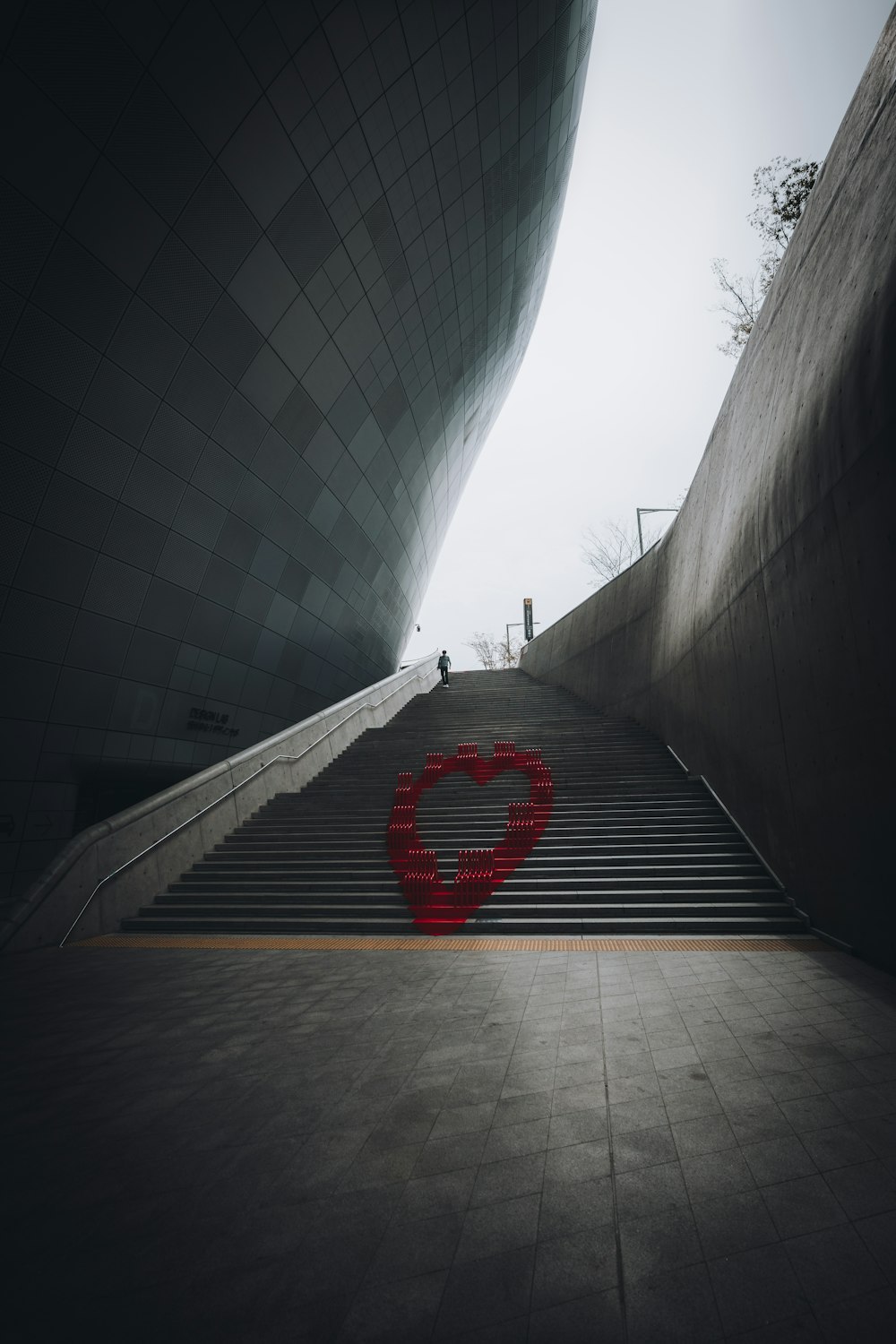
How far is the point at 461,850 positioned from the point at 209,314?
7.96m

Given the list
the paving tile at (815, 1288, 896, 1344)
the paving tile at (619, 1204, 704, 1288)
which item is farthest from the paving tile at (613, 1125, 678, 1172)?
the paving tile at (815, 1288, 896, 1344)

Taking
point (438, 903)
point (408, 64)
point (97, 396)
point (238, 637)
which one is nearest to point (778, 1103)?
point (438, 903)

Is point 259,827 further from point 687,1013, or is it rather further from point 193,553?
point 687,1013

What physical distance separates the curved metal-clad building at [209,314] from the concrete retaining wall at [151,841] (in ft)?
5.03

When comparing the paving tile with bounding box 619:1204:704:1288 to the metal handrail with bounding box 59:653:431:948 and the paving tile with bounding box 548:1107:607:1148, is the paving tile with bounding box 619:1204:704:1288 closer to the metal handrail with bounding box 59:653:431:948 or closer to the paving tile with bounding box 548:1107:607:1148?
the paving tile with bounding box 548:1107:607:1148

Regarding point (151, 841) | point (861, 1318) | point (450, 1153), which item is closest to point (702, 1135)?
point (861, 1318)

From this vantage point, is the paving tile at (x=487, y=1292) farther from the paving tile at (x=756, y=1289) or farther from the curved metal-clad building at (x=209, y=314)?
the curved metal-clad building at (x=209, y=314)

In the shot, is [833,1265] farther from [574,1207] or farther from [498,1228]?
[498,1228]

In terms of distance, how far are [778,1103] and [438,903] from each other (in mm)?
4563

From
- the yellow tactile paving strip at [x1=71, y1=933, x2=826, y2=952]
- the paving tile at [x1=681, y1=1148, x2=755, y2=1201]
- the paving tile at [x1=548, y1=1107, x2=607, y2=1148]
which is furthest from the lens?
the yellow tactile paving strip at [x1=71, y1=933, x2=826, y2=952]

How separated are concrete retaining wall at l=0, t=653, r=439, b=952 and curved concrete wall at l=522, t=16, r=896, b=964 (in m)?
6.97

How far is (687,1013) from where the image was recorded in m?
4.12

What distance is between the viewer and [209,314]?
875 cm

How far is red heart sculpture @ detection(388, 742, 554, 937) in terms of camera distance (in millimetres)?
7047
